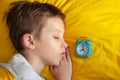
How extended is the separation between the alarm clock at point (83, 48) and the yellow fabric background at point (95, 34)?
18 mm

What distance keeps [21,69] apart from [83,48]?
27 centimetres

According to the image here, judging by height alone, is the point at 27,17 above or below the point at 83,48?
above

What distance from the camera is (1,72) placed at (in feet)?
4.08

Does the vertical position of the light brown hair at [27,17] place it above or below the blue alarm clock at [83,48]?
above

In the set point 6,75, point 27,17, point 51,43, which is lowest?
point 6,75

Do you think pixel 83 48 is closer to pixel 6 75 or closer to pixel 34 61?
pixel 34 61

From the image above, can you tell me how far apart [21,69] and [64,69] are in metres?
0.20

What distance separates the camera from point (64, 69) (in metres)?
1.34

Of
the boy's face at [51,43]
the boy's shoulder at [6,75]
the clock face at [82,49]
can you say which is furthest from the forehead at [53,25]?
the boy's shoulder at [6,75]

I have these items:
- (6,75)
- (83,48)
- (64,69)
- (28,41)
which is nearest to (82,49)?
(83,48)

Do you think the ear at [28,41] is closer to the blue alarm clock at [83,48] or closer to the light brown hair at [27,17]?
the light brown hair at [27,17]

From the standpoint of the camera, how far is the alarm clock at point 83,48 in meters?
1.30

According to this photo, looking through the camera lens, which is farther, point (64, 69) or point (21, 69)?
point (64, 69)

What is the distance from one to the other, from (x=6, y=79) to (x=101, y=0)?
523 millimetres
